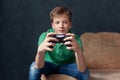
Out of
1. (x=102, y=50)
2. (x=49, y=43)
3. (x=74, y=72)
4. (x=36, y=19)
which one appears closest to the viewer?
(x=49, y=43)

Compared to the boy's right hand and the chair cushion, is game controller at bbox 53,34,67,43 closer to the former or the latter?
the boy's right hand

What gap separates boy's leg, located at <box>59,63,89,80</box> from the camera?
6.87 feet

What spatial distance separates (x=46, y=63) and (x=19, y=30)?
0.77 m

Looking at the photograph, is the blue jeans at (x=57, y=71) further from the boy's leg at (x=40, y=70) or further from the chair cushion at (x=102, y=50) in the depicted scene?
the chair cushion at (x=102, y=50)

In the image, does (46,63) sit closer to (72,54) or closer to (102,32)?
(72,54)

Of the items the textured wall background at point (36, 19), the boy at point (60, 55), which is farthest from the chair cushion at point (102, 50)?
the boy at point (60, 55)

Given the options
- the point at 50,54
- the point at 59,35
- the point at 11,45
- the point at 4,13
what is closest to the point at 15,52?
the point at 11,45

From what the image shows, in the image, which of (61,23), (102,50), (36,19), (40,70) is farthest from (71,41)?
(36,19)

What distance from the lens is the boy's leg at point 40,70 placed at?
6.89 feet

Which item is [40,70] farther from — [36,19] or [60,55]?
[36,19]

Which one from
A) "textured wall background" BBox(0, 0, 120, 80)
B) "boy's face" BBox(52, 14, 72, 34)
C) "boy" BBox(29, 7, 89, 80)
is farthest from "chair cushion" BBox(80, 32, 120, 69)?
"boy's face" BBox(52, 14, 72, 34)

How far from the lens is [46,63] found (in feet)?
7.19

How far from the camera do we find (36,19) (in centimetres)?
284

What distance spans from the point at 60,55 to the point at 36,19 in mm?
737
